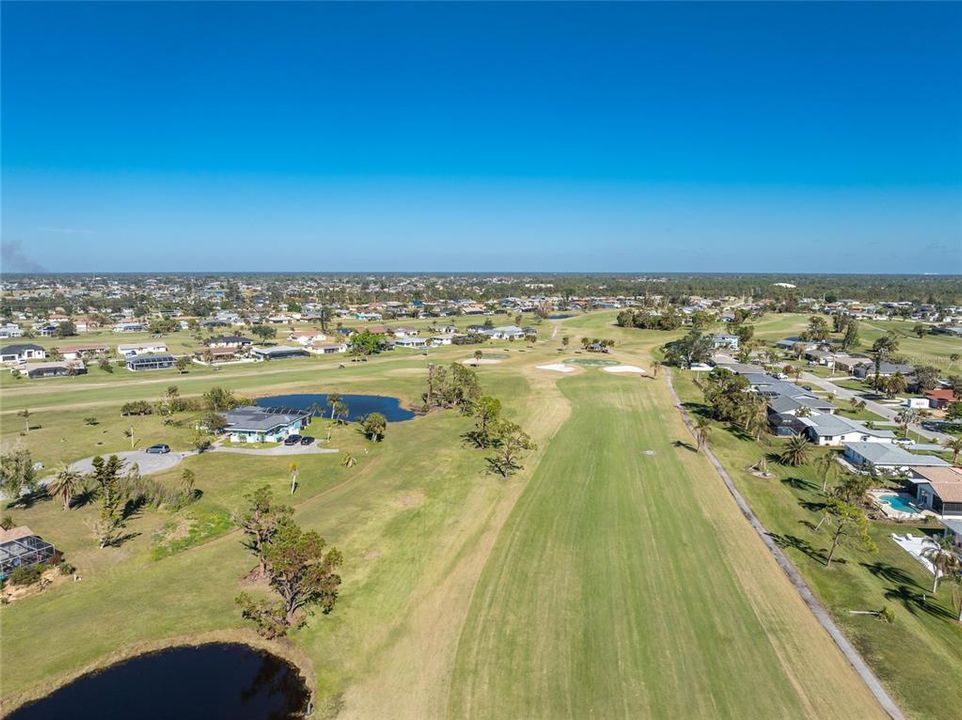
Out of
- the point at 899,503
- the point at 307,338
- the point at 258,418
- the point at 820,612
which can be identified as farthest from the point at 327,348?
the point at 820,612

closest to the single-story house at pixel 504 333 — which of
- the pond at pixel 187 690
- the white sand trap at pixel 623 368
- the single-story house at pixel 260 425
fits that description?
the white sand trap at pixel 623 368

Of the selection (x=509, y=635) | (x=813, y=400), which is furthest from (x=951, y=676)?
(x=813, y=400)

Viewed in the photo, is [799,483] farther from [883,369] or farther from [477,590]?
[883,369]

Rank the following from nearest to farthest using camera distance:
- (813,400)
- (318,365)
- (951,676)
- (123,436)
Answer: (951,676) → (123,436) → (813,400) → (318,365)

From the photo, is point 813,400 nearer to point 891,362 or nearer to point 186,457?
point 891,362

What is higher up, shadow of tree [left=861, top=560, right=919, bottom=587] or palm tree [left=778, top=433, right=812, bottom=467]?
palm tree [left=778, top=433, right=812, bottom=467]

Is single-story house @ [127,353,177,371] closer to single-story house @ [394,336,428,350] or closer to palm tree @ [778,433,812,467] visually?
single-story house @ [394,336,428,350]

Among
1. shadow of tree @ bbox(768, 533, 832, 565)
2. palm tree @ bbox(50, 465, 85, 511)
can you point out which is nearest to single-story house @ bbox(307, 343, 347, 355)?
palm tree @ bbox(50, 465, 85, 511)
